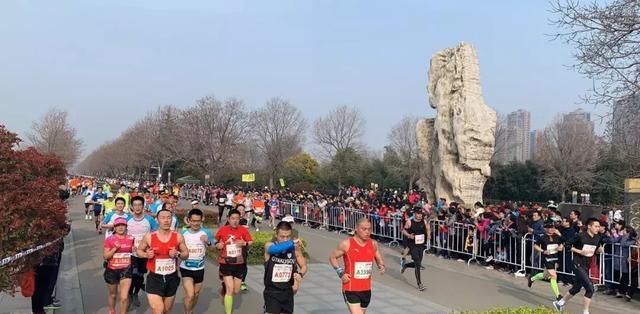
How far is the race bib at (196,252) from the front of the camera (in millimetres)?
7551

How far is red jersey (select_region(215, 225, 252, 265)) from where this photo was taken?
805 cm

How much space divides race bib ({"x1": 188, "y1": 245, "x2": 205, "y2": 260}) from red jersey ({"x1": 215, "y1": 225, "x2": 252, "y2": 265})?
0.47 m

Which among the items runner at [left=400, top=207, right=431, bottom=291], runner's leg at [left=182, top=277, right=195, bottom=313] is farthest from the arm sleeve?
runner at [left=400, top=207, right=431, bottom=291]

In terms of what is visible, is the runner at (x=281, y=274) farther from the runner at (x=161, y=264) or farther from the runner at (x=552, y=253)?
the runner at (x=552, y=253)

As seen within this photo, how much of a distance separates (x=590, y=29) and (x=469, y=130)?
319 inches

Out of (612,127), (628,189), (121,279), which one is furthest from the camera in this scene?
(628,189)

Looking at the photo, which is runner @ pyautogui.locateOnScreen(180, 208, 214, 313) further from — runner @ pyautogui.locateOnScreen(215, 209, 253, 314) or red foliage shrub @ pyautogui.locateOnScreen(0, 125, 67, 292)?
red foliage shrub @ pyautogui.locateOnScreen(0, 125, 67, 292)

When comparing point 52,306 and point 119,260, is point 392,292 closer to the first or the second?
point 119,260

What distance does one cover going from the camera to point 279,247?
262 inches

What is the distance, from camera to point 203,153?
5469 centimetres

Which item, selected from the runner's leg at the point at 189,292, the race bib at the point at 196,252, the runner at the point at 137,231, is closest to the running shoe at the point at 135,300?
the runner at the point at 137,231

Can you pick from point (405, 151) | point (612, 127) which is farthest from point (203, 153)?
point (612, 127)

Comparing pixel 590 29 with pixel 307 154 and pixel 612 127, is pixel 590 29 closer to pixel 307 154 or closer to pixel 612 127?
pixel 612 127

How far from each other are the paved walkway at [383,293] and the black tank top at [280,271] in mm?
2179
